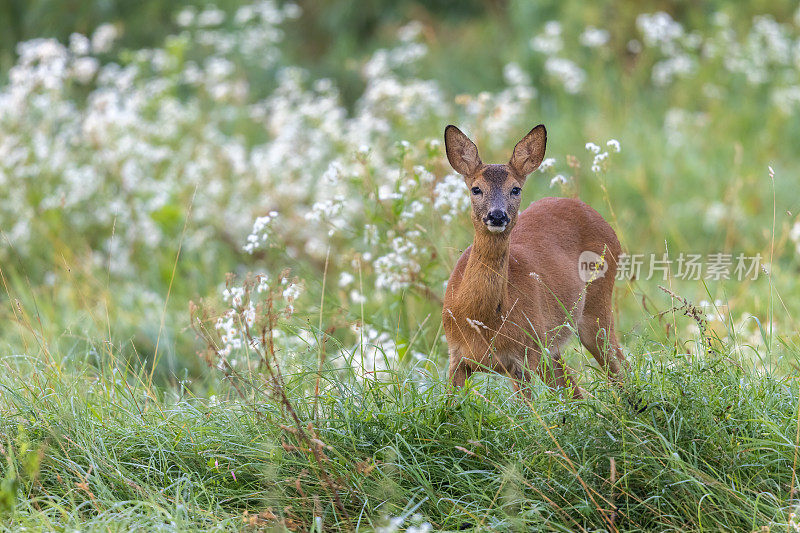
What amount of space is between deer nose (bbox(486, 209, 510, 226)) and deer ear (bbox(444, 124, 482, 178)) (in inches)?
14.0

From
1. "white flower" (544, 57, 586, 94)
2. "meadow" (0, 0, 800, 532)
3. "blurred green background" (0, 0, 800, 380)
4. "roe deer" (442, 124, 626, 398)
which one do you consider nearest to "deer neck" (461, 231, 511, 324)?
"roe deer" (442, 124, 626, 398)

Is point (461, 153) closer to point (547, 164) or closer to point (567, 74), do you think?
point (547, 164)

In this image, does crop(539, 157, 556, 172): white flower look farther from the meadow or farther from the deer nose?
the deer nose

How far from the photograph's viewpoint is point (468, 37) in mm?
13734

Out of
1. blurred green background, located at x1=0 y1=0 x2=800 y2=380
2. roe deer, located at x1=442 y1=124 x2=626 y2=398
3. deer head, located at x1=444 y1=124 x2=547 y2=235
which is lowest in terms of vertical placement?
blurred green background, located at x1=0 y1=0 x2=800 y2=380

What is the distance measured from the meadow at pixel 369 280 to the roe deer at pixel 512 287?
4.8 inches

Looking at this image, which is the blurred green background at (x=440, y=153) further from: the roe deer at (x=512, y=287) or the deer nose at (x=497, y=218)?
→ the deer nose at (x=497, y=218)

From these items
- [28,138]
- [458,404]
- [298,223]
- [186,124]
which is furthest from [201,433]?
[186,124]

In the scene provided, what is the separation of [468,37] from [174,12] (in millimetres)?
4222

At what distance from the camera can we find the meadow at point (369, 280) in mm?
2979

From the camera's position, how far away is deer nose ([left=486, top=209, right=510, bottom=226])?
327cm

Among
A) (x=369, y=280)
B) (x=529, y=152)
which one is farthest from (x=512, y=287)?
(x=369, y=280)

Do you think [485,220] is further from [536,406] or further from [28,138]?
[28,138]

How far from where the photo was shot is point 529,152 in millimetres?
3545
